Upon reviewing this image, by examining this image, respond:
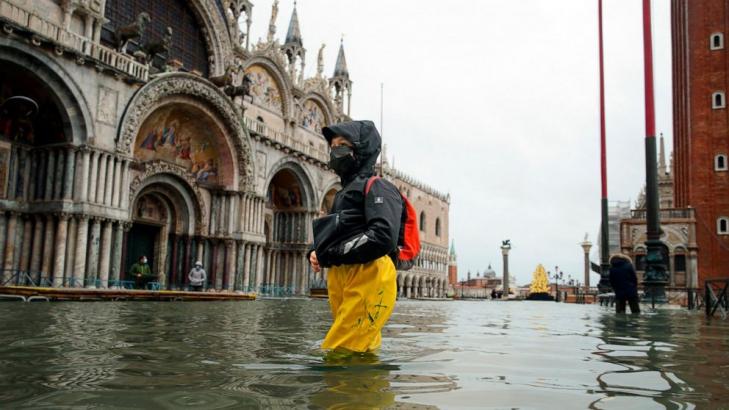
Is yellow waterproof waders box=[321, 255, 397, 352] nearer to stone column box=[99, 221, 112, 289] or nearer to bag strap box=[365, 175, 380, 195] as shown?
bag strap box=[365, 175, 380, 195]

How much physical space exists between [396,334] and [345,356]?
93.2 inches

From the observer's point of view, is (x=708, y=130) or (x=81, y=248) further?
(x=708, y=130)

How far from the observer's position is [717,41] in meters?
32.6

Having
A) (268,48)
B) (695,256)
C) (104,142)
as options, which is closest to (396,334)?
(104,142)

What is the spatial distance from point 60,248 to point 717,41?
3323 cm

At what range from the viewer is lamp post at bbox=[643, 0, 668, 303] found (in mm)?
11461

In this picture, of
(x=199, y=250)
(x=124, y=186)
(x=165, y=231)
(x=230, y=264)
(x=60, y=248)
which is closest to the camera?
(x=60, y=248)

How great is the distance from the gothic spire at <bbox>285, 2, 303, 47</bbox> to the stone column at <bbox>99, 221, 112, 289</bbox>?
→ 57.9ft

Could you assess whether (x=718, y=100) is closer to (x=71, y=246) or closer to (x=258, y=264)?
(x=258, y=264)

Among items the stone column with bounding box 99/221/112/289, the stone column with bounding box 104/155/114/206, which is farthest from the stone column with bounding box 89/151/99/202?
the stone column with bounding box 99/221/112/289

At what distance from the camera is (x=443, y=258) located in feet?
183

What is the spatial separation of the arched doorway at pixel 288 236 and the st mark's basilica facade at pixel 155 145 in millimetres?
61

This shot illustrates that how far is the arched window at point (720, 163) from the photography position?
31.8m

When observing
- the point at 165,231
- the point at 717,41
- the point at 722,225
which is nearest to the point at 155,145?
the point at 165,231
